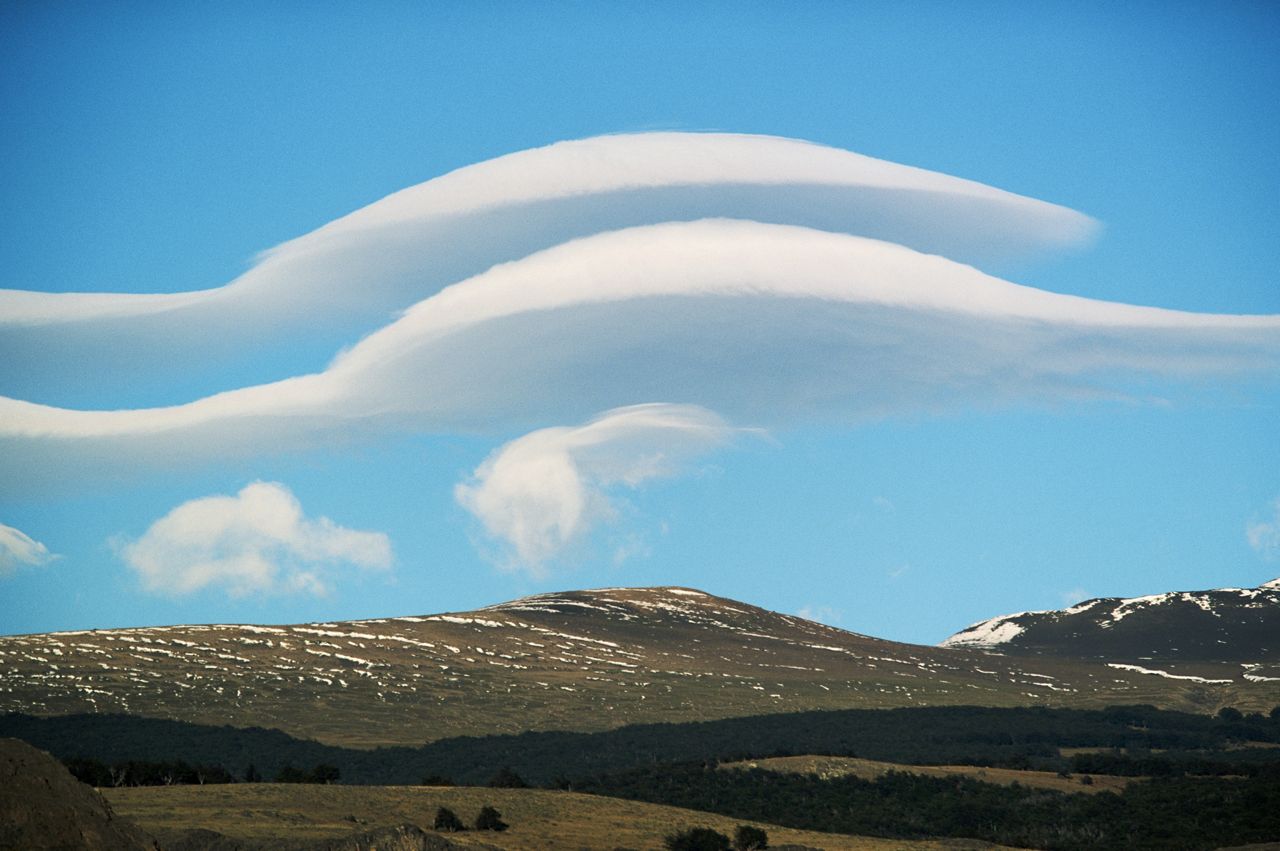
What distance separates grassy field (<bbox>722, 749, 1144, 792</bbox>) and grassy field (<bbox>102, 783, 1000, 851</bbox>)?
1853 centimetres

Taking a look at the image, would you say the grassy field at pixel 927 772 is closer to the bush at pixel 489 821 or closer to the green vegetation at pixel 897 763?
the green vegetation at pixel 897 763

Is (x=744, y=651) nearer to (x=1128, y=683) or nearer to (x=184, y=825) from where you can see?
(x=1128, y=683)

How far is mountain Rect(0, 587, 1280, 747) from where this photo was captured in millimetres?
130500

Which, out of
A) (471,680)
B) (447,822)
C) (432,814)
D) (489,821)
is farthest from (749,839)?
(471,680)

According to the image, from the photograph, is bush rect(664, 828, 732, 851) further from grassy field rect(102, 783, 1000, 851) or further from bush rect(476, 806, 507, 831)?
bush rect(476, 806, 507, 831)

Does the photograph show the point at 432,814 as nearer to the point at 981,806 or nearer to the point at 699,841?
the point at 699,841

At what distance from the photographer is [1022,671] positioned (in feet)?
641

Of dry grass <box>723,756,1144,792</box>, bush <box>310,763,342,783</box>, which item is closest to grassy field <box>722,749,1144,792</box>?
dry grass <box>723,756,1144,792</box>

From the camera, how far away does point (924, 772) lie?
8675 centimetres

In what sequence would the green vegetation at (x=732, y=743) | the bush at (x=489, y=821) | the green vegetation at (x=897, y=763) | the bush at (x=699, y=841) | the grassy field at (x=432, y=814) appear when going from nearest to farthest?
the grassy field at (x=432, y=814)
the bush at (x=699, y=841)
the bush at (x=489, y=821)
the green vegetation at (x=897, y=763)
the green vegetation at (x=732, y=743)

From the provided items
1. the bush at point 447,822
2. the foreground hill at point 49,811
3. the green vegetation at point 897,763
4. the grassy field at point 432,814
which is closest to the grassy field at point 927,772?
the green vegetation at point 897,763

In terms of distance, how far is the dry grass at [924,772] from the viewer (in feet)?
277

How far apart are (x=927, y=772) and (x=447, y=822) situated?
128ft

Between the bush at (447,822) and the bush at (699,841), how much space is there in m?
8.37
